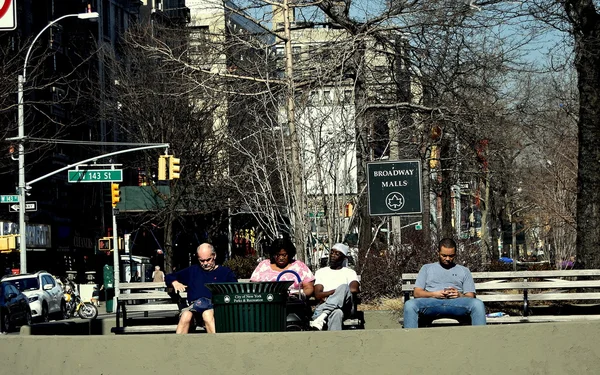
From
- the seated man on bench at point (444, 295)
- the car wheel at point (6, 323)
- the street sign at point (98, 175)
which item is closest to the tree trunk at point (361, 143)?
the seated man on bench at point (444, 295)

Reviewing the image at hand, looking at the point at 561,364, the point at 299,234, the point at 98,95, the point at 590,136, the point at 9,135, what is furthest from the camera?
the point at 98,95

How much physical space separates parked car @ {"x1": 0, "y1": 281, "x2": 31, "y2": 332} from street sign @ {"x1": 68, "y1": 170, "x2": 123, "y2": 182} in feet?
14.9

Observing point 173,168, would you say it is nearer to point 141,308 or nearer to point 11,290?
point 11,290

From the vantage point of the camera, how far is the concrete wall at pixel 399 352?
8883 mm

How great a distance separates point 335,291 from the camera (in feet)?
41.2

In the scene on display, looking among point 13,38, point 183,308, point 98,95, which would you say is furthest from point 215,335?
point 98,95

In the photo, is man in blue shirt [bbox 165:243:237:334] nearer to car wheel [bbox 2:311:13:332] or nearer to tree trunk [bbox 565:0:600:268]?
tree trunk [bbox 565:0:600:268]

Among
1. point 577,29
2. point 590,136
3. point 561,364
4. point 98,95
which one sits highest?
point 98,95

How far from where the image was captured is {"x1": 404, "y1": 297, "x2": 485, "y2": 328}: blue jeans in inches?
464

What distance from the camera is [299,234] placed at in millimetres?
20781

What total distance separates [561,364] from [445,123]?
17.7 m

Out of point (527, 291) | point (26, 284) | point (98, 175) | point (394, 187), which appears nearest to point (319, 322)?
point (527, 291)

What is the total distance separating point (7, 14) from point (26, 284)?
2781 centimetres

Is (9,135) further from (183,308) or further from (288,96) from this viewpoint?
(183,308)
